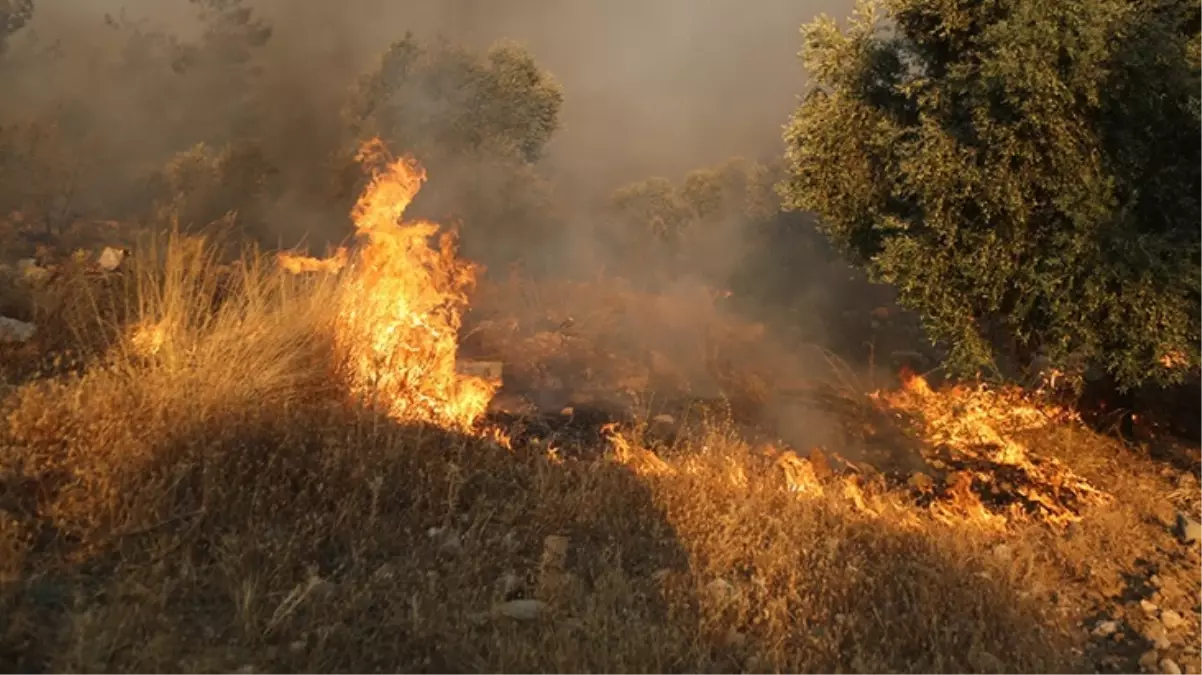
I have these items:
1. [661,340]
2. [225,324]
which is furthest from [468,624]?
[661,340]

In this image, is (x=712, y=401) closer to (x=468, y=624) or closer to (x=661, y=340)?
(x=661, y=340)

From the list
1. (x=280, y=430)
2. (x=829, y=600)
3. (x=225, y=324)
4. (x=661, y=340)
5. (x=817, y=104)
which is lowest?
(x=661, y=340)

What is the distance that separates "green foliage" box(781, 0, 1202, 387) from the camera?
6.84 m

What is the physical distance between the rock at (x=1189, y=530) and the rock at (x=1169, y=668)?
6.63ft

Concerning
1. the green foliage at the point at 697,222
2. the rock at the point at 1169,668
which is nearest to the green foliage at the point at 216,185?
the green foliage at the point at 697,222

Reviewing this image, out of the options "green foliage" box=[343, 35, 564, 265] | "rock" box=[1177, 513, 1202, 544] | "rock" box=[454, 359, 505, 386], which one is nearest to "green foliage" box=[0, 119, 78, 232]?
"green foliage" box=[343, 35, 564, 265]

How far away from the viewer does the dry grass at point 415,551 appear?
319 cm

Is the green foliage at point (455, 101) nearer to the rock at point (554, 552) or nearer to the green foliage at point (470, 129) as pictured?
the green foliage at point (470, 129)

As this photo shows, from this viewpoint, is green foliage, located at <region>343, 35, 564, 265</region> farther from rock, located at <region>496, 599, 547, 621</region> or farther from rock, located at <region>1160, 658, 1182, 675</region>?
rock, located at <region>1160, 658, 1182, 675</region>

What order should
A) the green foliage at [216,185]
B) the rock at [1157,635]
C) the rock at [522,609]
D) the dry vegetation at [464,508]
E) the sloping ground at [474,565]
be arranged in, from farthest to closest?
the green foliage at [216,185], the rock at [1157,635], the rock at [522,609], the dry vegetation at [464,508], the sloping ground at [474,565]

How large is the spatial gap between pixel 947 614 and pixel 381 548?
272cm

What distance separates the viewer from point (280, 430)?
4555mm

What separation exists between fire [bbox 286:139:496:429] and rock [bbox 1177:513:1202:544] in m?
5.06

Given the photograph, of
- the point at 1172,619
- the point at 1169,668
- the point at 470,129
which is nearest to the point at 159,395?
the point at 1169,668
